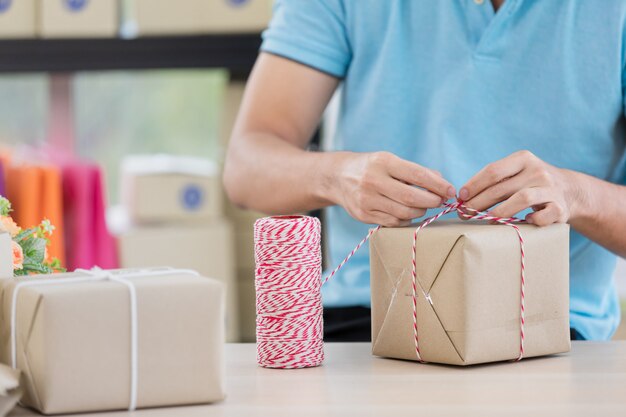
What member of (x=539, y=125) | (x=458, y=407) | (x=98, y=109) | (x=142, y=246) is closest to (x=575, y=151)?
(x=539, y=125)

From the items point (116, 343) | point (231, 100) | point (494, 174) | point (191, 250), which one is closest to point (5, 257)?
point (116, 343)

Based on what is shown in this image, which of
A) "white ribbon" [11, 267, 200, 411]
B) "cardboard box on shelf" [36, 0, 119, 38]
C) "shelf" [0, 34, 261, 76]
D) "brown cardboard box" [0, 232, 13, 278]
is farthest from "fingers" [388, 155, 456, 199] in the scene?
"cardboard box on shelf" [36, 0, 119, 38]

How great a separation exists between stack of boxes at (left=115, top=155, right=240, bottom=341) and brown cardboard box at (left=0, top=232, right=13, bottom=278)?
1333 millimetres

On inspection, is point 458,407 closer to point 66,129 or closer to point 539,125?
point 539,125

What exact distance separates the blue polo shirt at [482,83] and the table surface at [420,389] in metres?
0.41

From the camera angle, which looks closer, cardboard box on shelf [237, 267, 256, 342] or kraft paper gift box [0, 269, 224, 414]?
kraft paper gift box [0, 269, 224, 414]

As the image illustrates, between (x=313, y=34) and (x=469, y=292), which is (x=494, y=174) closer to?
(x=469, y=292)

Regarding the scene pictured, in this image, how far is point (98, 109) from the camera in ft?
8.36

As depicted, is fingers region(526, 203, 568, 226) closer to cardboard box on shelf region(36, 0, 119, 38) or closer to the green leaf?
the green leaf

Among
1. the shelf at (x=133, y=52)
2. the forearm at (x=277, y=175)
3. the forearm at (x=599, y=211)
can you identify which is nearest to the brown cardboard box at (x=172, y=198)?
the shelf at (x=133, y=52)

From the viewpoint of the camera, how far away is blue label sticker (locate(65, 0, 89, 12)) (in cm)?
217

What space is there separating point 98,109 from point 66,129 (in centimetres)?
10

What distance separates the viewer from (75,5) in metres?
2.17

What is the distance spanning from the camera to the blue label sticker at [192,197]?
2277 millimetres
